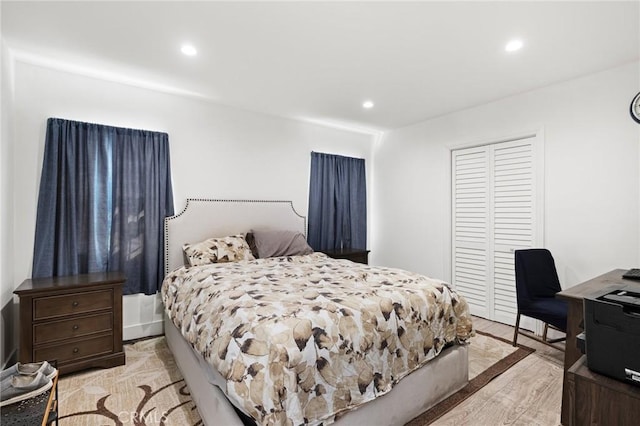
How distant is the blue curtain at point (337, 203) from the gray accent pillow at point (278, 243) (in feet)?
2.33

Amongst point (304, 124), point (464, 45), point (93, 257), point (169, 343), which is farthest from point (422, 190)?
point (93, 257)

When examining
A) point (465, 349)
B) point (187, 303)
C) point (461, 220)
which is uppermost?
point (461, 220)

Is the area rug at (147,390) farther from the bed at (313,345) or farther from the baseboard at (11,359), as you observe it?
the baseboard at (11,359)

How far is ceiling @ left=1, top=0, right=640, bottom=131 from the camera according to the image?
78.3 inches

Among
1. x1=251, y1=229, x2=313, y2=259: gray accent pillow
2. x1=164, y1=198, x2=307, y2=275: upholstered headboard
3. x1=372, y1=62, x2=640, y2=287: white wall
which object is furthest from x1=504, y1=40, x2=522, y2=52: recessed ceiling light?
x1=164, y1=198, x2=307, y2=275: upholstered headboard

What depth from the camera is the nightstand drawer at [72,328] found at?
2283 mm

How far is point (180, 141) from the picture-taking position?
342cm

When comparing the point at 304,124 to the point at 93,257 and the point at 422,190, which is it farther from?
the point at 93,257

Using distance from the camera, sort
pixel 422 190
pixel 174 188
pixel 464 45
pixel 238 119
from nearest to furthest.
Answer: pixel 464 45 < pixel 174 188 < pixel 238 119 < pixel 422 190

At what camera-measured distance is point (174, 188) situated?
3383mm

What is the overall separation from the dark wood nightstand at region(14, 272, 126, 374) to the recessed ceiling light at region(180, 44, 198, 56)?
75.9 inches

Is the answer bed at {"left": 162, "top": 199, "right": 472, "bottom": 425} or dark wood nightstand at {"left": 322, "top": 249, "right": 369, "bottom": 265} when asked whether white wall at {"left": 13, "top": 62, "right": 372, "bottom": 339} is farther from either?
bed at {"left": 162, "top": 199, "right": 472, "bottom": 425}

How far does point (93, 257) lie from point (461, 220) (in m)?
4.05

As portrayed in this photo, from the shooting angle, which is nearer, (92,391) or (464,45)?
(92,391)
